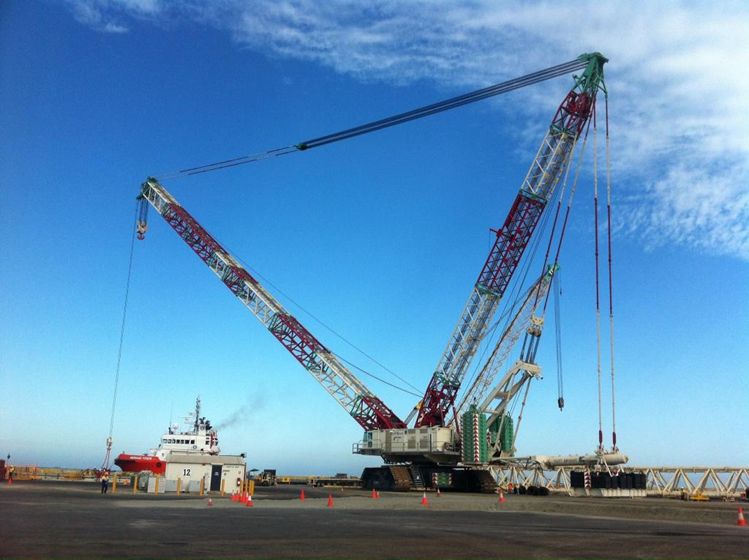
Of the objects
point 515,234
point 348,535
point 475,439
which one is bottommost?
point 348,535

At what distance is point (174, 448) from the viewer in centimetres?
7881

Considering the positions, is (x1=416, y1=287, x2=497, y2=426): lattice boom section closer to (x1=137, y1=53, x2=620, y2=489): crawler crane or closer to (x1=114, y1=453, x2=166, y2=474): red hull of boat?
A: (x1=137, y1=53, x2=620, y2=489): crawler crane

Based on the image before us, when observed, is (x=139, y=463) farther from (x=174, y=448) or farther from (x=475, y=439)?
(x=475, y=439)

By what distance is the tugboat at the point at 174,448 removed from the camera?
78125 millimetres

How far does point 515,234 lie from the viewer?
62469 mm

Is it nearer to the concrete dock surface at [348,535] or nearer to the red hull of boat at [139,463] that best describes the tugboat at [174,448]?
the red hull of boat at [139,463]

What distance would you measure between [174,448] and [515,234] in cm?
4968

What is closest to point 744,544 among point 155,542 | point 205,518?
point 155,542

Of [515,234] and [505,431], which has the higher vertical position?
[515,234]

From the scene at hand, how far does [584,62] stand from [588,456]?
117 feet

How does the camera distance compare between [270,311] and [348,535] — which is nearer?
[348,535]

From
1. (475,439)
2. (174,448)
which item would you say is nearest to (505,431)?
(475,439)

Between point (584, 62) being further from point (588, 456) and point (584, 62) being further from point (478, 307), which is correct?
point (588, 456)

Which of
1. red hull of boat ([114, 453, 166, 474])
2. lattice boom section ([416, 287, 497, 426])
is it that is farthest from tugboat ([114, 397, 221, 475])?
lattice boom section ([416, 287, 497, 426])
